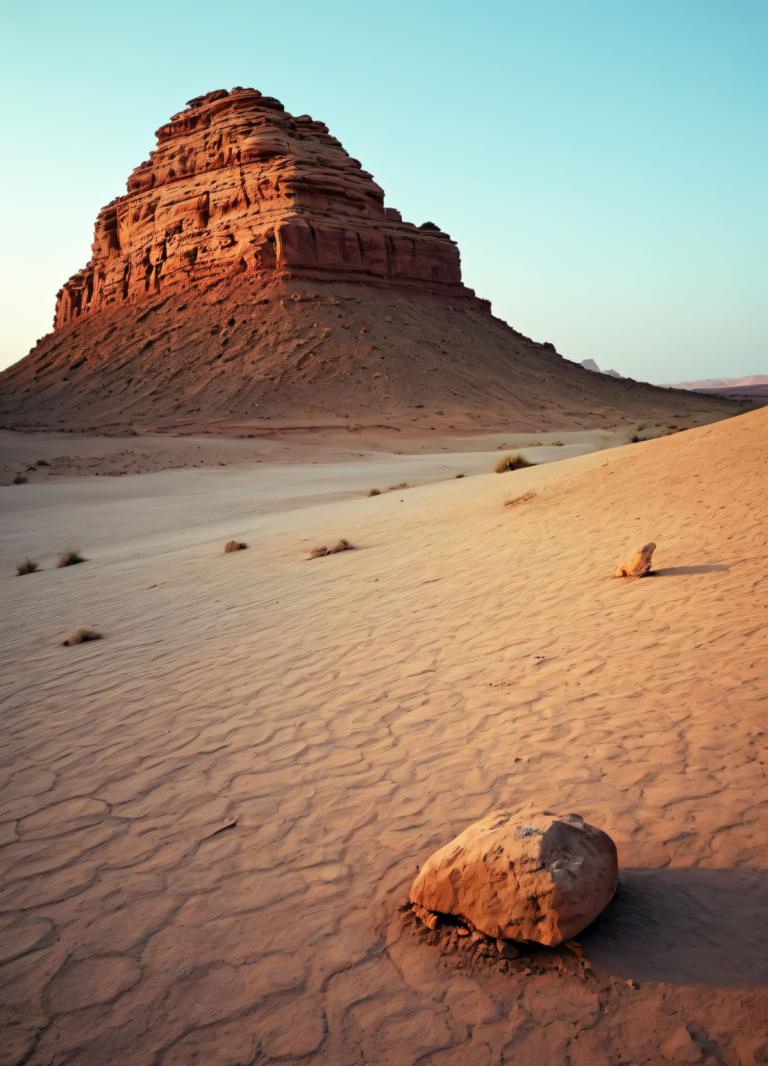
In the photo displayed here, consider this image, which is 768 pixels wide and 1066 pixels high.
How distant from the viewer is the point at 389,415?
147ft

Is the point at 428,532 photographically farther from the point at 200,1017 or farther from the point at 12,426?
the point at 12,426

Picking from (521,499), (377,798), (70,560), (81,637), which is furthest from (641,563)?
(70,560)

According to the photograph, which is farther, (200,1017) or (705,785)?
(705,785)

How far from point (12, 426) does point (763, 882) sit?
56.2 metres

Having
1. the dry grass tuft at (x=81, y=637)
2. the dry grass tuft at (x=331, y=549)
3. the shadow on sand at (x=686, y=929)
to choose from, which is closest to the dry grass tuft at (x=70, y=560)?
the dry grass tuft at (x=331, y=549)

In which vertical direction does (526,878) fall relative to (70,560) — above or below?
below

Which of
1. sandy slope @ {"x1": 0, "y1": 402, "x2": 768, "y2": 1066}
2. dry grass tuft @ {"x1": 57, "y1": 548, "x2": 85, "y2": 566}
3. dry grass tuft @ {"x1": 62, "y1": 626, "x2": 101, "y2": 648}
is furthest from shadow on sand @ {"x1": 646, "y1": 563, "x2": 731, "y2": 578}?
dry grass tuft @ {"x1": 57, "y1": 548, "x2": 85, "y2": 566}

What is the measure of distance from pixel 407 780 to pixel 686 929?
1.68 m

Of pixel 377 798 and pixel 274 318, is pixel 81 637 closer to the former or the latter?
pixel 377 798

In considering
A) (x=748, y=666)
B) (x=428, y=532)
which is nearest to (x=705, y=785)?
(x=748, y=666)

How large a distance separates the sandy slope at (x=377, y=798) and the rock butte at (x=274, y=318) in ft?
116

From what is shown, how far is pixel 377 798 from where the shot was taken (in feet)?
12.1

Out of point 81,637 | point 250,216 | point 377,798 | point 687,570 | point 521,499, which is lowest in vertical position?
point 377,798

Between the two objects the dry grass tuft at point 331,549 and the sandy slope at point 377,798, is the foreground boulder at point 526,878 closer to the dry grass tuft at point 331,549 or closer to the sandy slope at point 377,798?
the sandy slope at point 377,798
